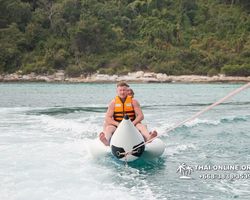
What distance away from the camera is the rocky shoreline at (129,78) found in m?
49.0

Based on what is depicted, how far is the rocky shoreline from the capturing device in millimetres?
49031

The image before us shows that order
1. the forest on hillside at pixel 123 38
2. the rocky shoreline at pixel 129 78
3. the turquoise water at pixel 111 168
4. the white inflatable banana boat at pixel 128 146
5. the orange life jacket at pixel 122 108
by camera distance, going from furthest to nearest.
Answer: the forest on hillside at pixel 123 38 < the rocky shoreline at pixel 129 78 < the orange life jacket at pixel 122 108 < the white inflatable banana boat at pixel 128 146 < the turquoise water at pixel 111 168

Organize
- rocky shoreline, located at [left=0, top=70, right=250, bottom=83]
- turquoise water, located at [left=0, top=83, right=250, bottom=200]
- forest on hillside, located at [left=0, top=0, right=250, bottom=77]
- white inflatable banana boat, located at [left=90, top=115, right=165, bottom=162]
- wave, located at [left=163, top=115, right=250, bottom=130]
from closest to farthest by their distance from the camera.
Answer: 1. turquoise water, located at [left=0, top=83, right=250, bottom=200]
2. white inflatable banana boat, located at [left=90, top=115, right=165, bottom=162]
3. wave, located at [left=163, top=115, right=250, bottom=130]
4. rocky shoreline, located at [left=0, top=70, right=250, bottom=83]
5. forest on hillside, located at [left=0, top=0, right=250, bottom=77]

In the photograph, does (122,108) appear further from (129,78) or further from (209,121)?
(129,78)

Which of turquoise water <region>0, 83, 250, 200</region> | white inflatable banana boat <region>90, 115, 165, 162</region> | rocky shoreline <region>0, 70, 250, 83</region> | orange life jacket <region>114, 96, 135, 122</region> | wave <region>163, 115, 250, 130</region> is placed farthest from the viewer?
rocky shoreline <region>0, 70, 250, 83</region>

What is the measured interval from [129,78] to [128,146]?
4454cm

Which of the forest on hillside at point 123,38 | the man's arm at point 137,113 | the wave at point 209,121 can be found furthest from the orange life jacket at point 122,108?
the forest on hillside at point 123,38

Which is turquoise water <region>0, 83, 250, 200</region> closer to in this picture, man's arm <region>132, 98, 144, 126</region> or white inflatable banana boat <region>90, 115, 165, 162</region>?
white inflatable banana boat <region>90, 115, 165, 162</region>

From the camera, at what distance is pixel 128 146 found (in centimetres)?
492

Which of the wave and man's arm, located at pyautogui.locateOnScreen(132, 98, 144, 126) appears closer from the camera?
man's arm, located at pyautogui.locateOnScreen(132, 98, 144, 126)

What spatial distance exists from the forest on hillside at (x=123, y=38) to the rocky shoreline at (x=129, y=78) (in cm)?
99

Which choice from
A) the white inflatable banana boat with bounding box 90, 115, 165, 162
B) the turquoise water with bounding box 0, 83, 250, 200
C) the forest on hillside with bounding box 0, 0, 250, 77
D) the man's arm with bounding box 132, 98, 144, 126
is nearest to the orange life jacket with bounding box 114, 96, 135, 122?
the man's arm with bounding box 132, 98, 144, 126

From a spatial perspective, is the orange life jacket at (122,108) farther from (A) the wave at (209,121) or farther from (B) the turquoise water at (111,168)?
(A) the wave at (209,121)

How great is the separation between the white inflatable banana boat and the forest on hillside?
44614 millimetres
